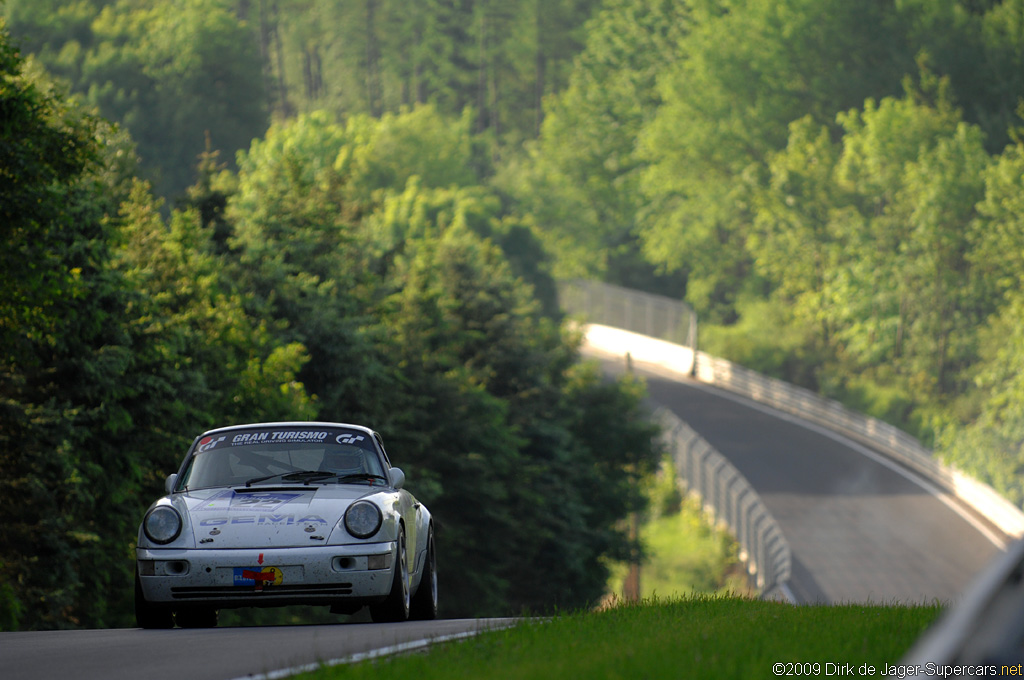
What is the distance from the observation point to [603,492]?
47281mm

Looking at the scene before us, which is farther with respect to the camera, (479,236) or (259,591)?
(479,236)

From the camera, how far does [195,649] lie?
8273 mm

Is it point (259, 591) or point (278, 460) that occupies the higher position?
point (278, 460)

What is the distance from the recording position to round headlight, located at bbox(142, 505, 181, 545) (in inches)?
371

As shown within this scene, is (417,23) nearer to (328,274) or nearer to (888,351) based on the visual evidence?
(888,351)

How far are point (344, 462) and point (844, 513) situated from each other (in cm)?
3936

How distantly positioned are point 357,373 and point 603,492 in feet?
55.7

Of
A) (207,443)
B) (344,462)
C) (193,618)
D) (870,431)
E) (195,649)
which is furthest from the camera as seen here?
(870,431)

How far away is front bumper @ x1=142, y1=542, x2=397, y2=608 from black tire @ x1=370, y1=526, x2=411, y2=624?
0.89 feet

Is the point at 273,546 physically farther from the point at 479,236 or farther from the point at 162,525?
the point at 479,236

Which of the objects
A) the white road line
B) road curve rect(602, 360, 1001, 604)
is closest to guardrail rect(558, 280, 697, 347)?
road curve rect(602, 360, 1001, 604)

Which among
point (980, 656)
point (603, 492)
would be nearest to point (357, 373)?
point (603, 492)

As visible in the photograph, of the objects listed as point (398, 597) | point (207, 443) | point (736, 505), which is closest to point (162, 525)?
point (207, 443)

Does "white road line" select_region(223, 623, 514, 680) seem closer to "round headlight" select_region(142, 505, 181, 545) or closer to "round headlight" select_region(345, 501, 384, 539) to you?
"round headlight" select_region(345, 501, 384, 539)
